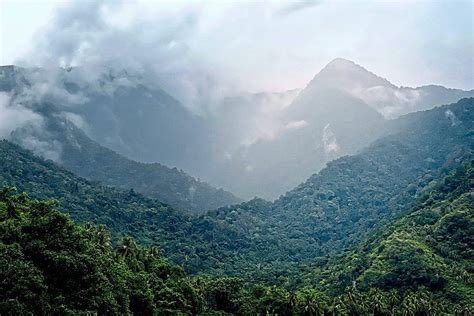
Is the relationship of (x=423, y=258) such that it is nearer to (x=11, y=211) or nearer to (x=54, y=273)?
(x=54, y=273)

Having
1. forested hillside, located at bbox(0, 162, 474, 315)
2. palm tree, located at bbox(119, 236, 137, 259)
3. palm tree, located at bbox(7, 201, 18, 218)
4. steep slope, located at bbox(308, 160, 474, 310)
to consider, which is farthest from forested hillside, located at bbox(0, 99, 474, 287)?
palm tree, located at bbox(7, 201, 18, 218)

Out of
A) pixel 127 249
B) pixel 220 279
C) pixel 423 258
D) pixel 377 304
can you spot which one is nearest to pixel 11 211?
pixel 127 249

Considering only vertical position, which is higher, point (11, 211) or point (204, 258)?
point (11, 211)

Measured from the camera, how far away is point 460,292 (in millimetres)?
85125

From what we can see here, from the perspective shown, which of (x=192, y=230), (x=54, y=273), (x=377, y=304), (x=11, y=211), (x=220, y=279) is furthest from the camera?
(x=192, y=230)

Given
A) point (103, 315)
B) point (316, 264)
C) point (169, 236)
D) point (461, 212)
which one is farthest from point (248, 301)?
point (169, 236)

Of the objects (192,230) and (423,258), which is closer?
(423,258)

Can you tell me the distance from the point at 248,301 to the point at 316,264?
75.7 meters

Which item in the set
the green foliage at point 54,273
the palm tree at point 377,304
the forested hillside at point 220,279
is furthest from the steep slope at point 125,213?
the green foliage at point 54,273

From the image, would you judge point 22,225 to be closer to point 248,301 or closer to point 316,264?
point 248,301

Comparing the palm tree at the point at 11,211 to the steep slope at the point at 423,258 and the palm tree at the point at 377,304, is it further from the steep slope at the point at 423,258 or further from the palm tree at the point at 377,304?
the steep slope at the point at 423,258

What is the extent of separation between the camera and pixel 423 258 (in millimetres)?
96938

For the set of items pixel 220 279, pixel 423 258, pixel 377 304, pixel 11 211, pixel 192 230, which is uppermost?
pixel 192 230

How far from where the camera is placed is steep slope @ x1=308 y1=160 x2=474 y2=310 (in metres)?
91.6
